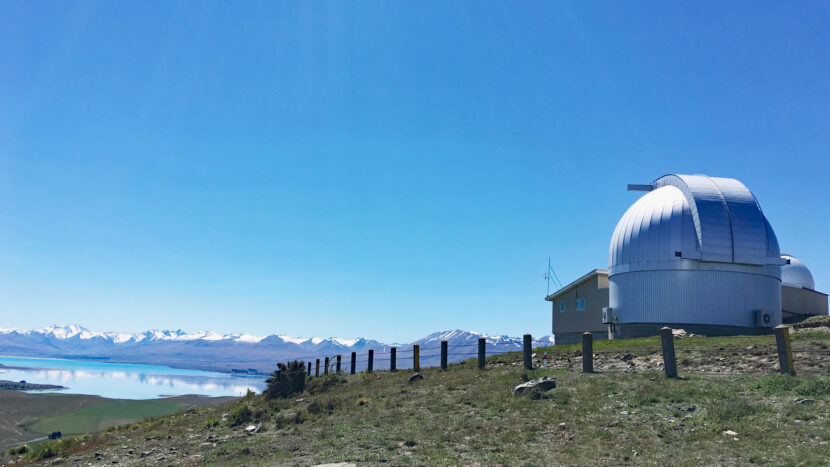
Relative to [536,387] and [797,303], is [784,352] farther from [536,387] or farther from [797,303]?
[797,303]

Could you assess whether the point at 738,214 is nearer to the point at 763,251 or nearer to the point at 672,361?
the point at 763,251

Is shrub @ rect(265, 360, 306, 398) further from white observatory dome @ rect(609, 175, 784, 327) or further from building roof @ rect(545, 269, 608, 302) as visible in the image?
building roof @ rect(545, 269, 608, 302)

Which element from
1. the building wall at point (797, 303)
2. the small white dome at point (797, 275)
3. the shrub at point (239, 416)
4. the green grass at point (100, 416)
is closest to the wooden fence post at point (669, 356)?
the shrub at point (239, 416)

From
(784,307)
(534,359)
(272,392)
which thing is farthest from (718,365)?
(784,307)

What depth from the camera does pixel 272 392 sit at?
23.2 m

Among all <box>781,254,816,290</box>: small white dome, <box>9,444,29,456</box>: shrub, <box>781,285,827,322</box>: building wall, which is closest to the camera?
<box>9,444,29,456</box>: shrub

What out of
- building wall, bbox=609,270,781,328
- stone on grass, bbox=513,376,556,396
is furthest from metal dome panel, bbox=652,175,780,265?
stone on grass, bbox=513,376,556,396

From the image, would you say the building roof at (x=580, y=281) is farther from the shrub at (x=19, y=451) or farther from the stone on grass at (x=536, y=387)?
the shrub at (x=19, y=451)

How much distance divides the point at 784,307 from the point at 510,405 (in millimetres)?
43573

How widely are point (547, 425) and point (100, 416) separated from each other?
178ft

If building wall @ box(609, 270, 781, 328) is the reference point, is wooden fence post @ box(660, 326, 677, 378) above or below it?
below

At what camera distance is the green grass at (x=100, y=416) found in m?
45.0

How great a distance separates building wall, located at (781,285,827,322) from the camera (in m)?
45.7

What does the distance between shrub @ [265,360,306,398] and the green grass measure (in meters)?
26.0
